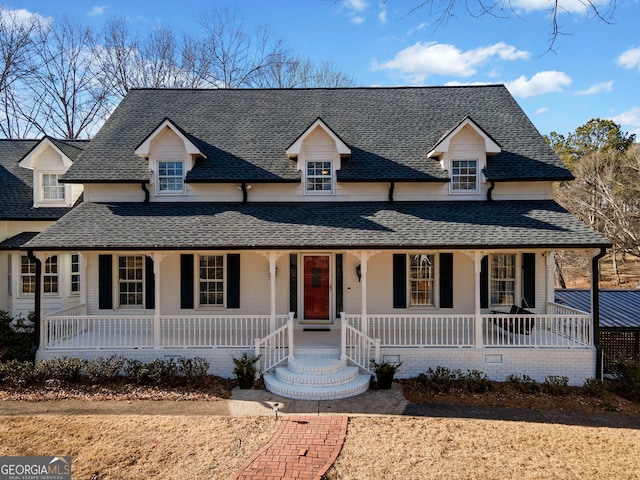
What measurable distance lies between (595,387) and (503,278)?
3874 millimetres

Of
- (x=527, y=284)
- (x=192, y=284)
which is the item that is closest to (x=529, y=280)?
(x=527, y=284)

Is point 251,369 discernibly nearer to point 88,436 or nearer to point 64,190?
point 88,436

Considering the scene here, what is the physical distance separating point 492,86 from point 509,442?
1417cm

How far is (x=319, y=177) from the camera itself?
40.4 ft

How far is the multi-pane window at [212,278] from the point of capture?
39.1 feet

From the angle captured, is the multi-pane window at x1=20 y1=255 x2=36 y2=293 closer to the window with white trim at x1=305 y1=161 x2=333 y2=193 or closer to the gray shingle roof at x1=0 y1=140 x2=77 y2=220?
the gray shingle roof at x1=0 y1=140 x2=77 y2=220

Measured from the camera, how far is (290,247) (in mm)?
9641

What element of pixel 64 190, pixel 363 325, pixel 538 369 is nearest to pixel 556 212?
pixel 538 369

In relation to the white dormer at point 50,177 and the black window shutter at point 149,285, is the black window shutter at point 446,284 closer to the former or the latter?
the black window shutter at point 149,285

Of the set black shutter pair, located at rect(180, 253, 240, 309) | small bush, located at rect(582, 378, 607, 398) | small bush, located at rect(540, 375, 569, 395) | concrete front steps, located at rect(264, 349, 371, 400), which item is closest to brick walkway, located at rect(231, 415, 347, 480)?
concrete front steps, located at rect(264, 349, 371, 400)

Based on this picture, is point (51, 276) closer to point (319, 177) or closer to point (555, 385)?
point (319, 177)

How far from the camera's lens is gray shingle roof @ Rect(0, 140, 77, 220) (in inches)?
533

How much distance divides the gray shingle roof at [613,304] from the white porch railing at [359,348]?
708 centimetres

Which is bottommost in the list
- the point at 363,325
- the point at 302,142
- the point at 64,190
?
the point at 363,325
